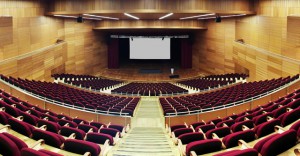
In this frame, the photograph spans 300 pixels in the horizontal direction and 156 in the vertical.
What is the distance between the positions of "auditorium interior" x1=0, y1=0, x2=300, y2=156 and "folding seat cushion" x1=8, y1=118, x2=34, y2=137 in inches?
0.7

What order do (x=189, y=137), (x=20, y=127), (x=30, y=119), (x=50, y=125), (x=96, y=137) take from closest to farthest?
(x=20, y=127) < (x=96, y=137) < (x=189, y=137) < (x=50, y=125) < (x=30, y=119)

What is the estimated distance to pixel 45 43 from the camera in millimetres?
16562

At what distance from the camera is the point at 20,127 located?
4.22 m

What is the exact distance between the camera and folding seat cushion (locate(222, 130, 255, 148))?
13.1 feet

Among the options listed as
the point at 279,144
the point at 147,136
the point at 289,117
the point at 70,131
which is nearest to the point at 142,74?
the point at 147,136

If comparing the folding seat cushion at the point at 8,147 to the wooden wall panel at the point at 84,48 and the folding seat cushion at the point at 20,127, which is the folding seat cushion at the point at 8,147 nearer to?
the folding seat cushion at the point at 20,127

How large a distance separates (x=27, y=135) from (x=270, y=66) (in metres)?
12.9

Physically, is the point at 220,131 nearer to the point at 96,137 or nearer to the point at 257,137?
the point at 257,137

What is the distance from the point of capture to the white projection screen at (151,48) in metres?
25.5

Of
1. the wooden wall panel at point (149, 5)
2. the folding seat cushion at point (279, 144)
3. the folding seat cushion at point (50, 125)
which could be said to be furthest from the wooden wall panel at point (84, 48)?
the folding seat cushion at point (279, 144)

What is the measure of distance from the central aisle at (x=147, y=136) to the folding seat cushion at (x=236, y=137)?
905 mm

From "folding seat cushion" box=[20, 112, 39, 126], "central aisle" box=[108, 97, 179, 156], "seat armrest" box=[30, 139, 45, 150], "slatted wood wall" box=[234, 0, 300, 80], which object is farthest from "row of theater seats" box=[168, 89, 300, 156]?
"slatted wood wall" box=[234, 0, 300, 80]

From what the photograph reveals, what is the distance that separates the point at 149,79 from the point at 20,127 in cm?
1701

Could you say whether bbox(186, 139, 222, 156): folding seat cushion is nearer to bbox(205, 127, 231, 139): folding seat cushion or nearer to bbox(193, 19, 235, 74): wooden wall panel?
bbox(205, 127, 231, 139): folding seat cushion
